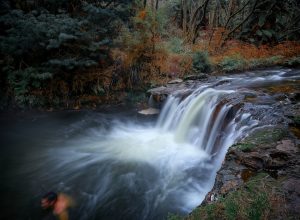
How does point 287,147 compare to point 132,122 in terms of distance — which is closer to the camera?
point 287,147

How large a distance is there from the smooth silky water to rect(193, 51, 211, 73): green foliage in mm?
2258

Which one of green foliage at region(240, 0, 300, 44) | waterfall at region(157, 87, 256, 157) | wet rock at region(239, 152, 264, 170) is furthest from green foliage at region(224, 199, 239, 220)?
green foliage at region(240, 0, 300, 44)

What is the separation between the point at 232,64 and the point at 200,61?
6.04ft

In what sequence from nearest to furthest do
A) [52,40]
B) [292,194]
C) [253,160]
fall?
[292,194] → [253,160] → [52,40]

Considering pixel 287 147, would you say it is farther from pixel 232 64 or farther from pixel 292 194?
pixel 232 64

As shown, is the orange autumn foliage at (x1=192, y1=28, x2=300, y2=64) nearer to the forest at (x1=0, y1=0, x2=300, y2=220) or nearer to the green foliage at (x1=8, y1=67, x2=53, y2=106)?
the forest at (x1=0, y1=0, x2=300, y2=220)

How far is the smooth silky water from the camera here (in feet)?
17.9

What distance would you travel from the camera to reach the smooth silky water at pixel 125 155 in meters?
A: 5.47

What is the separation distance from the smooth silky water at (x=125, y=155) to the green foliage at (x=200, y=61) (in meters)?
2.26

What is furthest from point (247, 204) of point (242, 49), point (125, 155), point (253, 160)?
point (242, 49)

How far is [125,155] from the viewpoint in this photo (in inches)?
292

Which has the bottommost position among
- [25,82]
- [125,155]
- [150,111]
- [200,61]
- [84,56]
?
[125,155]

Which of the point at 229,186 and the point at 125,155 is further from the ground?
the point at 229,186

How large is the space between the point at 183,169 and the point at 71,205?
277 cm
